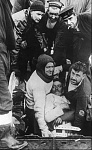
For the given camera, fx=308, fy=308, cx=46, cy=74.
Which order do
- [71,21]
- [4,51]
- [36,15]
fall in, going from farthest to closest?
[71,21] → [36,15] → [4,51]

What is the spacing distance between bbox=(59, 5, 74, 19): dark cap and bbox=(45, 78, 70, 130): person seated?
2.76ft

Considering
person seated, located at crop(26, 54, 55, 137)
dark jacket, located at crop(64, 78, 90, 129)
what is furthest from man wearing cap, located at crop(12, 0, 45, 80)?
dark jacket, located at crop(64, 78, 90, 129)

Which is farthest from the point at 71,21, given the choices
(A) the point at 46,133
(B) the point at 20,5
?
(A) the point at 46,133

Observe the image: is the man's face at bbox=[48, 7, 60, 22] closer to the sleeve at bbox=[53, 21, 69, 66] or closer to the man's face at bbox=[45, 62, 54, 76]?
the sleeve at bbox=[53, 21, 69, 66]

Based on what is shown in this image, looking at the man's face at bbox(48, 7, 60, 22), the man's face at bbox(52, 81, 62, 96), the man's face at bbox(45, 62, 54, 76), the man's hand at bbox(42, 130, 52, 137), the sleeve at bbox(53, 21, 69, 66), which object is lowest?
the man's hand at bbox(42, 130, 52, 137)

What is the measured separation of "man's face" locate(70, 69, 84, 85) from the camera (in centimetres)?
411

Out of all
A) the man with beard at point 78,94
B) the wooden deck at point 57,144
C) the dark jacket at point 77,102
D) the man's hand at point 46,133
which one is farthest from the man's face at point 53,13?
the wooden deck at point 57,144

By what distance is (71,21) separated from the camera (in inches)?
161

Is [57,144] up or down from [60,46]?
down

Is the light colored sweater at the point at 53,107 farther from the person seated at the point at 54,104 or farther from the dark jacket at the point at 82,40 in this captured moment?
the dark jacket at the point at 82,40

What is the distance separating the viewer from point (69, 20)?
4078mm

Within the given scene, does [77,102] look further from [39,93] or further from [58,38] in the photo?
[58,38]

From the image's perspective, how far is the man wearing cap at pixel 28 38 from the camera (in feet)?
13.0

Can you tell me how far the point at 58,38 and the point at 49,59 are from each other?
1.00 ft
